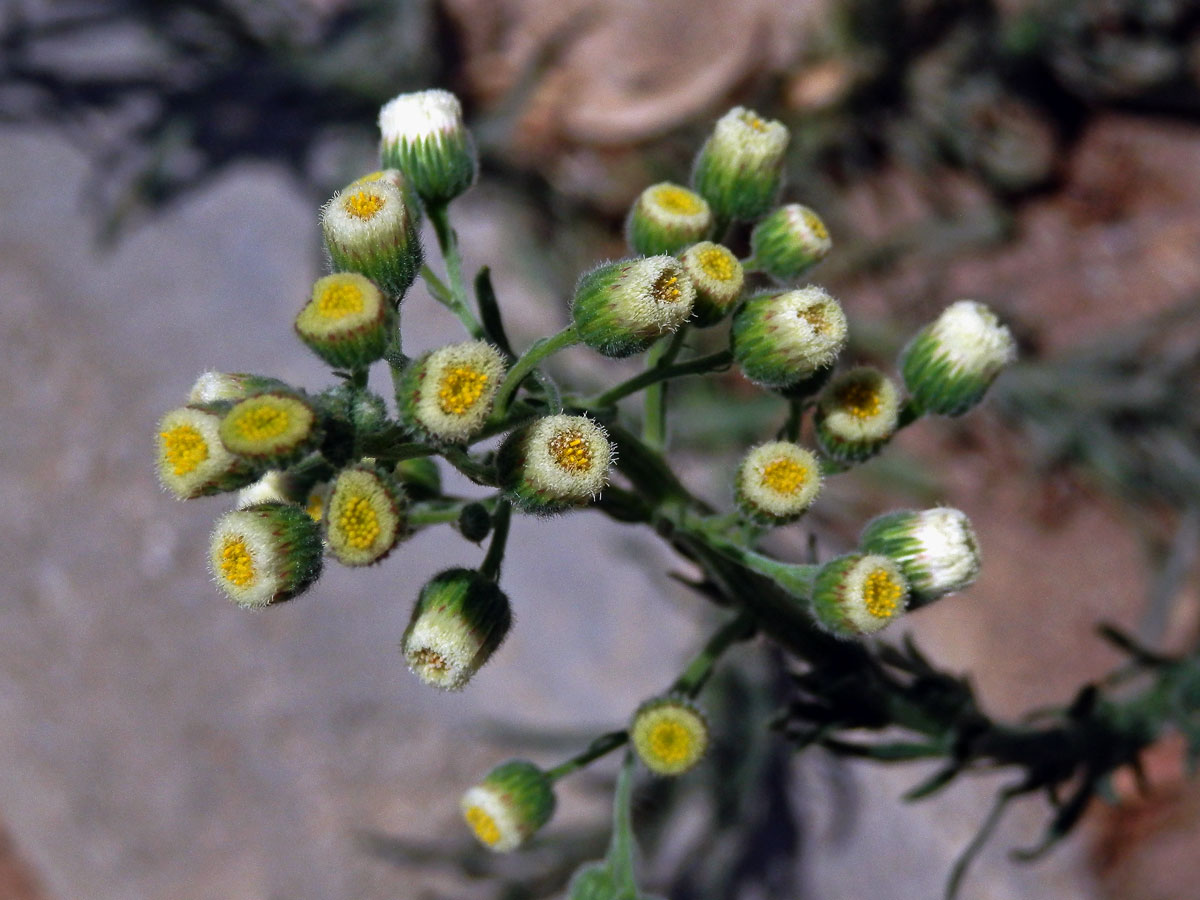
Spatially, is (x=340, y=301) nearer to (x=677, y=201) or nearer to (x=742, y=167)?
(x=677, y=201)

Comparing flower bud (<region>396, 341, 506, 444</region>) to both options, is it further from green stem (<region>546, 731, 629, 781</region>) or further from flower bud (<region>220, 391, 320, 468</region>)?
green stem (<region>546, 731, 629, 781</region>)

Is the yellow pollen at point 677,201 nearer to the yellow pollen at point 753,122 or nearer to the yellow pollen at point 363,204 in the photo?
the yellow pollen at point 753,122

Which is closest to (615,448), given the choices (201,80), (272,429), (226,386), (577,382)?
(272,429)

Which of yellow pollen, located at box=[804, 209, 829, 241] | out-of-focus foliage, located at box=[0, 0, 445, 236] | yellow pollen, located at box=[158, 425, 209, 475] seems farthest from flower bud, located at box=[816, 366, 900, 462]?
out-of-focus foliage, located at box=[0, 0, 445, 236]

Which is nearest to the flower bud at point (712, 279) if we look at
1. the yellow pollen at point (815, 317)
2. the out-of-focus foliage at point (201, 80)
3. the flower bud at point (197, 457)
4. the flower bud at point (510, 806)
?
the yellow pollen at point (815, 317)

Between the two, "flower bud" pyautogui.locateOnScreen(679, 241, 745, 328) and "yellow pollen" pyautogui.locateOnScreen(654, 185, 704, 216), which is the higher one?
"yellow pollen" pyautogui.locateOnScreen(654, 185, 704, 216)

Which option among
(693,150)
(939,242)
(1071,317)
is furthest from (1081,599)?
(693,150)

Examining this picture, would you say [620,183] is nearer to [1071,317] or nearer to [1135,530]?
[1071,317]
